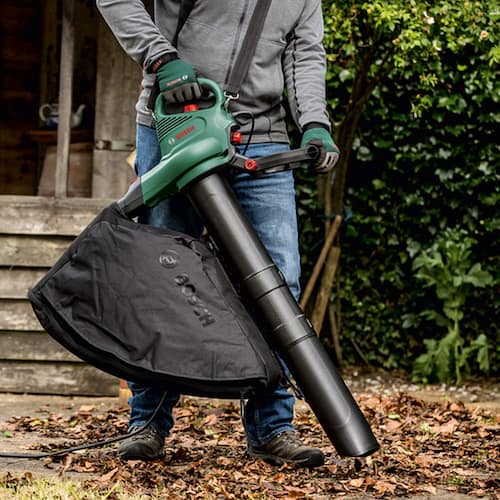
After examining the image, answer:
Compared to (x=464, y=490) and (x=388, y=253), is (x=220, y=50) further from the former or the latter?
(x=388, y=253)

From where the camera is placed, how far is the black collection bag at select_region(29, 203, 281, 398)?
8.21 ft

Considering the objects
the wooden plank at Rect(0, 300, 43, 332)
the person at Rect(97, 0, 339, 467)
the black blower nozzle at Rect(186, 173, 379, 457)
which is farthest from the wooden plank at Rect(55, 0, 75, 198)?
the black blower nozzle at Rect(186, 173, 379, 457)

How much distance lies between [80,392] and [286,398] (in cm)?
189

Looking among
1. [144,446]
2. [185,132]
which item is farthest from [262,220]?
[144,446]

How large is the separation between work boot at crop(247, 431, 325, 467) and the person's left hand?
815 mm

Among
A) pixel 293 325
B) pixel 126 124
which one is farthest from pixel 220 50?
pixel 126 124

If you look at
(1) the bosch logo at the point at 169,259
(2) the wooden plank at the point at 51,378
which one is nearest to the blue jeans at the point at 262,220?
(1) the bosch logo at the point at 169,259

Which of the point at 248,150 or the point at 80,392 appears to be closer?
the point at 248,150

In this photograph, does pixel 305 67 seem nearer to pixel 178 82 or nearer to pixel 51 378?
pixel 178 82

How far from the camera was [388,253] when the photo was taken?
19.6 ft

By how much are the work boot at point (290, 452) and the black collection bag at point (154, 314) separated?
1.38 feet

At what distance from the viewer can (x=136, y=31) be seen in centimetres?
277

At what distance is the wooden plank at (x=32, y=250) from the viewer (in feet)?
15.1

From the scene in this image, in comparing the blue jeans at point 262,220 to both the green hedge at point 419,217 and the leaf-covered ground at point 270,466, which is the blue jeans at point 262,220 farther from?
the green hedge at point 419,217
